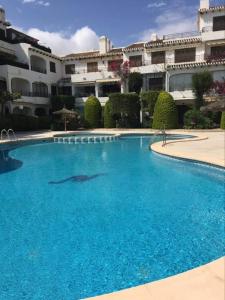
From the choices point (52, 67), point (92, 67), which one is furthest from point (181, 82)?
point (52, 67)

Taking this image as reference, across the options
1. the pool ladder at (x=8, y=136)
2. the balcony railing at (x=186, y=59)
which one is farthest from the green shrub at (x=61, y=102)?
the balcony railing at (x=186, y=59)

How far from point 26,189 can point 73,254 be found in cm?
522

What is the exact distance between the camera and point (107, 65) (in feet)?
130

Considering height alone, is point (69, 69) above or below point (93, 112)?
above

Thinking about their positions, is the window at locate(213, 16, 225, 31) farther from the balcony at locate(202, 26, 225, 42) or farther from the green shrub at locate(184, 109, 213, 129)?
the green shrub at locate(184, 109, 213, 129)

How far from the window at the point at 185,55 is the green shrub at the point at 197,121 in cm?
851

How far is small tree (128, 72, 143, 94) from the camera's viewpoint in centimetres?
3534

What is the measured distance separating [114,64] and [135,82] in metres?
3.94

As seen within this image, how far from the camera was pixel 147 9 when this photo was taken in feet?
84.8

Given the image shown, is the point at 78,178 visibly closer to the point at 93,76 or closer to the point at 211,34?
the point at 211,34

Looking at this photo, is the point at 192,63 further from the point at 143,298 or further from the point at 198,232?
the point at 143,298

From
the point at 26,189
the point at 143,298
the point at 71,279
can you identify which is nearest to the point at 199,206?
the point at 71,279

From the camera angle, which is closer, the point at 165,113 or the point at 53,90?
the point at 165,113

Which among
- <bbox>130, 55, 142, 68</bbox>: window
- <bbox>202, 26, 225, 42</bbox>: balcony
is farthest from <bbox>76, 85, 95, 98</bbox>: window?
<bbox>202, 26, 225, 42</bbox>: balcony
